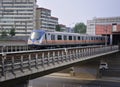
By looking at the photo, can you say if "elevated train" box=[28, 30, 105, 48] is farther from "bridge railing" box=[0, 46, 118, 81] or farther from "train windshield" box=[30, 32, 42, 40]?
"bridge railing" box=[0, 46, 118, 81]

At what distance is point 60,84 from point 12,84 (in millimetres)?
26868

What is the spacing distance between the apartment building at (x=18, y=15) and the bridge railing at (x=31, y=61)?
112920 millimetres

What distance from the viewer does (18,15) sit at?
14400 cm

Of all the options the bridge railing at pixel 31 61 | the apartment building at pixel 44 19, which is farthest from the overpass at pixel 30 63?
the apartment building at pixel 44 19

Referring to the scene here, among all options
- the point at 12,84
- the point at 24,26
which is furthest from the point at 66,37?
the point at 24,26

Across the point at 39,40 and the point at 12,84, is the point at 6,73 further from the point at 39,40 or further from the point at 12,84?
the point at 39,40

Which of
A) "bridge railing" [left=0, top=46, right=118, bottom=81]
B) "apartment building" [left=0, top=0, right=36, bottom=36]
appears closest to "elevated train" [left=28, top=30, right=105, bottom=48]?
"bridge railing" [left=0, top=46, right=118, bottom=81]

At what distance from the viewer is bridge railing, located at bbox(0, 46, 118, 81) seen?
15.9 meters

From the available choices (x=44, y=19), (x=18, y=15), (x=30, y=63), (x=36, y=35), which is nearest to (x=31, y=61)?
(x=30, y=63)

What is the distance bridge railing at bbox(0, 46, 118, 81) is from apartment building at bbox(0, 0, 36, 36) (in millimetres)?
112920

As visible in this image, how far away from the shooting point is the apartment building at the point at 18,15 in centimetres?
14138

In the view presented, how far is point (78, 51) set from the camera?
30.7 meters

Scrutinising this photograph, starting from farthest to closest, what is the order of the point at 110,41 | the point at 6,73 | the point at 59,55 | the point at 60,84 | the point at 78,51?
the point at 110,41, the point at 60,84, the point at 78,51, the point at 59,55, the point at 6,73

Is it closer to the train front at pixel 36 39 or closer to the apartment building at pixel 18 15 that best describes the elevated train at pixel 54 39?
the train front at pixel 36 39
